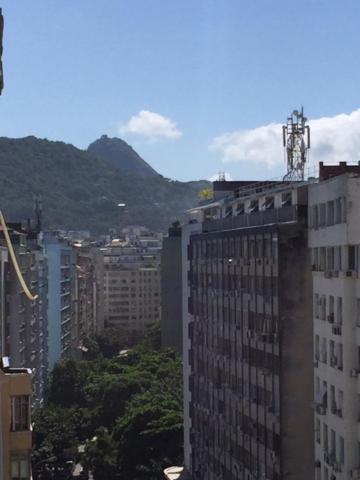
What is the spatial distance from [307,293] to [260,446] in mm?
8117

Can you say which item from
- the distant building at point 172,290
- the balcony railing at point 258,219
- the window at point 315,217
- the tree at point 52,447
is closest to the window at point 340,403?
the window at point 315,217

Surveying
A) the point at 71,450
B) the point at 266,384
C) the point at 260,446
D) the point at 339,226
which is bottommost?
the point at 71,450

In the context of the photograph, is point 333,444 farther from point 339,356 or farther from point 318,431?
point 339,356

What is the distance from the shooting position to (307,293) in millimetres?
41062

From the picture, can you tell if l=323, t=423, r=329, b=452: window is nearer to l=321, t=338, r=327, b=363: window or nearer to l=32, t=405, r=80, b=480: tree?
l=321, t=338, r=327, b=363: window

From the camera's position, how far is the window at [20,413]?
29109 mm

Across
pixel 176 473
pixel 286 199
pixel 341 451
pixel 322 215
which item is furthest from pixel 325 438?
pixel 176 473

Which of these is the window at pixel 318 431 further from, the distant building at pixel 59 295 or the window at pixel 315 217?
the distant building at pixel 59 295

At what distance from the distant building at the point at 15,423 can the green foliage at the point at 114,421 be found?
37.5 meters

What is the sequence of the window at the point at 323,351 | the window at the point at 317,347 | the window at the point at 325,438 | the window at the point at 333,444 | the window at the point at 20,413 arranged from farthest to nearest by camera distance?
the window at the point at 317,347 < the window at the point at 323,351 < the window at the point at 325,438 < the window at the point at 333,444 < the window at the point at 20,413

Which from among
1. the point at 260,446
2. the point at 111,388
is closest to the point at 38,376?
the point at 111,388

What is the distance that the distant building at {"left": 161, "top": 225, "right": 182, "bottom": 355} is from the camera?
134750 millimetres

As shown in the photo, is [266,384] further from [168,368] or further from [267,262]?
[168,368]

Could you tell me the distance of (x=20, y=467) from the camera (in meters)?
29.0
